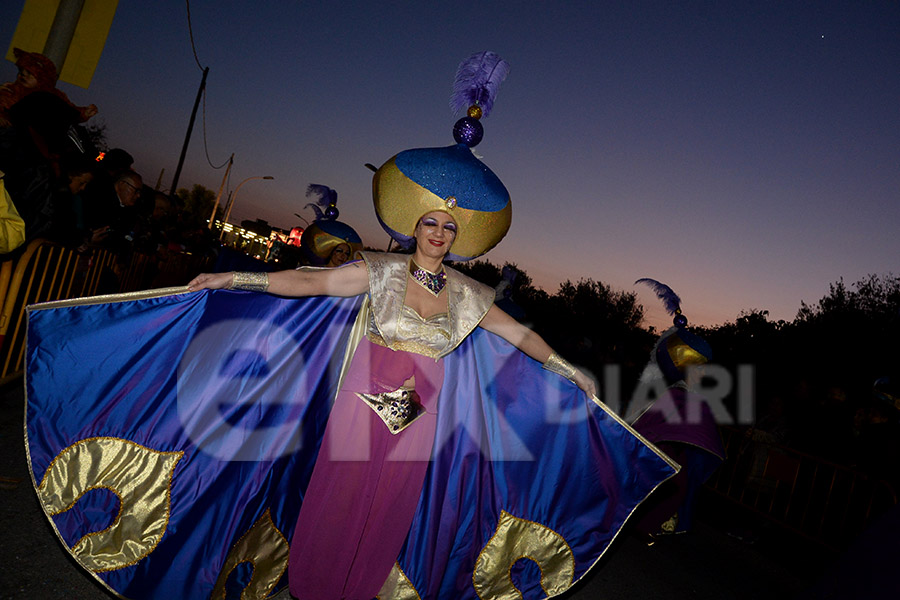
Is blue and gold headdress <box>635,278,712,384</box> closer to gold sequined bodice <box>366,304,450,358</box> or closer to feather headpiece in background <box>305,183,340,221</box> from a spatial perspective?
gold sequined bodice <box>366,304,450,358</box>

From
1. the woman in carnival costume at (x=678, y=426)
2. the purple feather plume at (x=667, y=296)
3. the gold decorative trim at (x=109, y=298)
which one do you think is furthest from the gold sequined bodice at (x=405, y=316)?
the purple feather plume at (x=667, y=296)

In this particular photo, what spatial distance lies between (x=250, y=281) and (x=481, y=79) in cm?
154

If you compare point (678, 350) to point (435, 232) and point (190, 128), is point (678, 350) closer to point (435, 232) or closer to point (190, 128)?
point (435, 232)

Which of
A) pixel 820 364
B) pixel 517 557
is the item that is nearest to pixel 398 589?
pixel 517 557

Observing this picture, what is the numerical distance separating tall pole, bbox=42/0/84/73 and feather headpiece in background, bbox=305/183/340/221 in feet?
10.5

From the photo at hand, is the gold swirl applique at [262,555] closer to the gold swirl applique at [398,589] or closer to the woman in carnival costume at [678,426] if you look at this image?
the gold swirl applique at [398,589]

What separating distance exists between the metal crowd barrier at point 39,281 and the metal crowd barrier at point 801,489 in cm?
713

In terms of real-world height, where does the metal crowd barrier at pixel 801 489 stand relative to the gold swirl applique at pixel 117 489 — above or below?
above

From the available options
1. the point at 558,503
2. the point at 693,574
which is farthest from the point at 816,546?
the point at 558,503

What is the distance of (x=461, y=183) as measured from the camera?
2.41m

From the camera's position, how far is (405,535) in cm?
241

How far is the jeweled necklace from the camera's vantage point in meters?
2.46

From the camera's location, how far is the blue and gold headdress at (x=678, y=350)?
4.62 metres

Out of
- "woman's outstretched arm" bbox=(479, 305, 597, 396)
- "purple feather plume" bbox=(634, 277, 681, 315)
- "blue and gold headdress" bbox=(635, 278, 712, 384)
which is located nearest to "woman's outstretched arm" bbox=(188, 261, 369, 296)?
"woman's outstretched arm" bbox=(479, 305, 597, 396)
